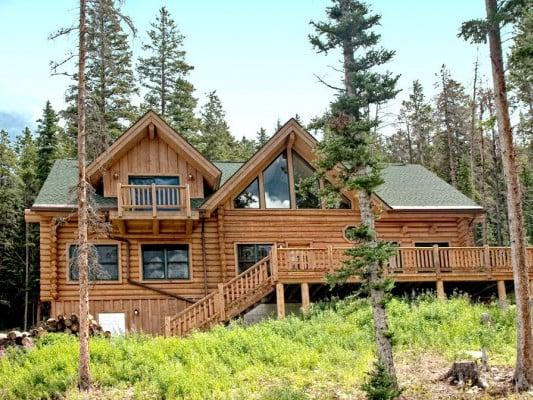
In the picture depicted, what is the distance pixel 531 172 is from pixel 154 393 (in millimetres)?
35963

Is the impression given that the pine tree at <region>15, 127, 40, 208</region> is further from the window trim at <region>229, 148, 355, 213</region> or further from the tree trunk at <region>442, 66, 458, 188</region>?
the tree trunk at <region>442, 66, 458, 188</region>

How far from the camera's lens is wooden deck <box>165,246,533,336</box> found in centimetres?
2145

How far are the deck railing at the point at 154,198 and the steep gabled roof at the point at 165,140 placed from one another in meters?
1.20

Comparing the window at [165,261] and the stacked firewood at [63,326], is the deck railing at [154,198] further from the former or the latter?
the stacked firewood at [63,326]

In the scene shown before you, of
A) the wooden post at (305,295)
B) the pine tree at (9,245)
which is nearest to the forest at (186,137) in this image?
the pine tree at (9,245)

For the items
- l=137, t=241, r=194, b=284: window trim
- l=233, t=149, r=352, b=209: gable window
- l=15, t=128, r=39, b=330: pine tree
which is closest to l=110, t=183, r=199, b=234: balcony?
l=137, t=241, r=194, b=284: window trim

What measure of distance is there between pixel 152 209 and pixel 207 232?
2.41 m

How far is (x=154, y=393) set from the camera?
1472 cm

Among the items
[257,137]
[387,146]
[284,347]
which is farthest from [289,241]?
A: [257,137]

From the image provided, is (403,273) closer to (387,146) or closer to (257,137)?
(387,146)

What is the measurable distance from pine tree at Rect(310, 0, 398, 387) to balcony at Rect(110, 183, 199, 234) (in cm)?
824

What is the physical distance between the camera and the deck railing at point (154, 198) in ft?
76.5

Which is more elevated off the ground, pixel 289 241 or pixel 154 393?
pixel 289 241

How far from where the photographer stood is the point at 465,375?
14523mm
